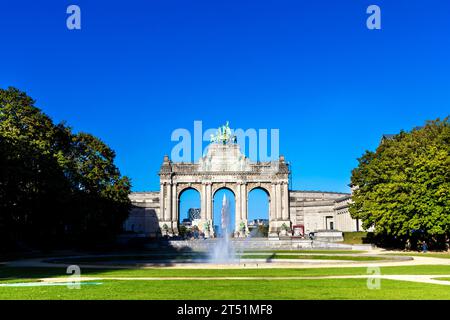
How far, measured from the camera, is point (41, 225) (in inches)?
2242

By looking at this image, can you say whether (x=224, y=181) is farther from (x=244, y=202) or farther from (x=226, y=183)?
(x=244, y=202)

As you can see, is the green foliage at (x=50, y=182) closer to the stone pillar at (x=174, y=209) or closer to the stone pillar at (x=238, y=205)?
the stone pillar at (x=174, y=209)

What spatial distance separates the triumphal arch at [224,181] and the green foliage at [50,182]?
37.4 m

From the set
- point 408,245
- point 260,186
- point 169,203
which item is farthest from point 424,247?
point 169,203

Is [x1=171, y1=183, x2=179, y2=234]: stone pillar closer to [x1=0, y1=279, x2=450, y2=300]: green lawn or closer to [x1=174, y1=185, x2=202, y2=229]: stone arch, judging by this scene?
[x1=174, y1=185, x2=202, y2=229]: stone arch

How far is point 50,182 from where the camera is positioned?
5219 centimetres

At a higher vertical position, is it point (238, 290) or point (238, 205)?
point (238, 205)

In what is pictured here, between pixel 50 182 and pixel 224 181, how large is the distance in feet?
193

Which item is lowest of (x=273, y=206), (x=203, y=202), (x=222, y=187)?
(x=273, y=206)

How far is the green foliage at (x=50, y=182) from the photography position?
47594mm

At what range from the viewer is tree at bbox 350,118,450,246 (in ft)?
167

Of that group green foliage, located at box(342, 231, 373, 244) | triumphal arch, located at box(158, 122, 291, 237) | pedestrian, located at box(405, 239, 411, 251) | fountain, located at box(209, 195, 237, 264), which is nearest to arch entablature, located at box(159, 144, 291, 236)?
triumphal arch, located at box(158, 122, 291, 237)

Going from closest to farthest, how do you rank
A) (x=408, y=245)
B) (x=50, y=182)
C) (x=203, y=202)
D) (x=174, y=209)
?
(x=50, y=182) < (x=408, y=245) < (x=174, y=209) < (x=203, y=202)
